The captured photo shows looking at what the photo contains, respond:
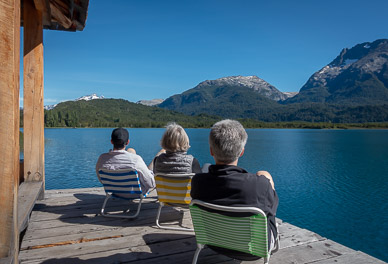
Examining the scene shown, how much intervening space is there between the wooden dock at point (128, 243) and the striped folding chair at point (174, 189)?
1.04 feet

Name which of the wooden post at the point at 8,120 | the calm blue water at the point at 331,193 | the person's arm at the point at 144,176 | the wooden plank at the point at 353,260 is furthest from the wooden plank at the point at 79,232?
the calm blue water at the point at 331,193

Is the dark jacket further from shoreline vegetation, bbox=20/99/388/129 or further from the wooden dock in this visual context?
shoreline vegetation, bbox=20/99/388/129

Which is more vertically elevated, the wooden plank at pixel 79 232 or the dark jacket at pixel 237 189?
the dark jacket at pixel 237 189

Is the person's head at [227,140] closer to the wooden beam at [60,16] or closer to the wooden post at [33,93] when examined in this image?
the wooden post at [33,93]

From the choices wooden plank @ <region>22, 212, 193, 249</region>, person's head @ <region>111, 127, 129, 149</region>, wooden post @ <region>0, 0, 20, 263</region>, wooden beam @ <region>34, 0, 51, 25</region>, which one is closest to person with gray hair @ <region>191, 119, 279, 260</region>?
wooden post @ <region>0, 0, 20, 263</region>

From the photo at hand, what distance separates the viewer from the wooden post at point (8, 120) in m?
1.61

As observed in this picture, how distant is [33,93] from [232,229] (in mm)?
3440

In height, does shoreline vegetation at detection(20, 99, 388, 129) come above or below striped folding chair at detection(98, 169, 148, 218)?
above

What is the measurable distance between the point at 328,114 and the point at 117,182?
17556 centimetres

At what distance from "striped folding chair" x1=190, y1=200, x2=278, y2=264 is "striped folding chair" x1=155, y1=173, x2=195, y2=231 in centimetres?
104

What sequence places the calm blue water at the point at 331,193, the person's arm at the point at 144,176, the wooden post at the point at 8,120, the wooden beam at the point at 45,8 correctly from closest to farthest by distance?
the wooden post at the point at 8,120, the person's arm at the point at 144,176, the wooden beam at the point at 45,8, the calm blue water at the point at 331,193

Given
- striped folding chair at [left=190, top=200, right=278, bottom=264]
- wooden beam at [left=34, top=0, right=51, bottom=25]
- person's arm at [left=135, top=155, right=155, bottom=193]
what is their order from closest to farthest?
striped folding chair at [left=190, top=200, right=278, bottom=264]
person's arm at [left=135, top=155, right=155, bottom=193]
wooden beam at [left=34, top=0, right=51, bottom=25]

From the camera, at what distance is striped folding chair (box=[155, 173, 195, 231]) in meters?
3.20

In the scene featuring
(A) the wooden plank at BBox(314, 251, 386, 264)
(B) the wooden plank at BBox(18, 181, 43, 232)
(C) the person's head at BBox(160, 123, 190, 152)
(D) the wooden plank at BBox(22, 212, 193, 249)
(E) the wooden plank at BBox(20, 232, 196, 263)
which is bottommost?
(A) the wooden plank at BBox(314, 251, 386, 264)
